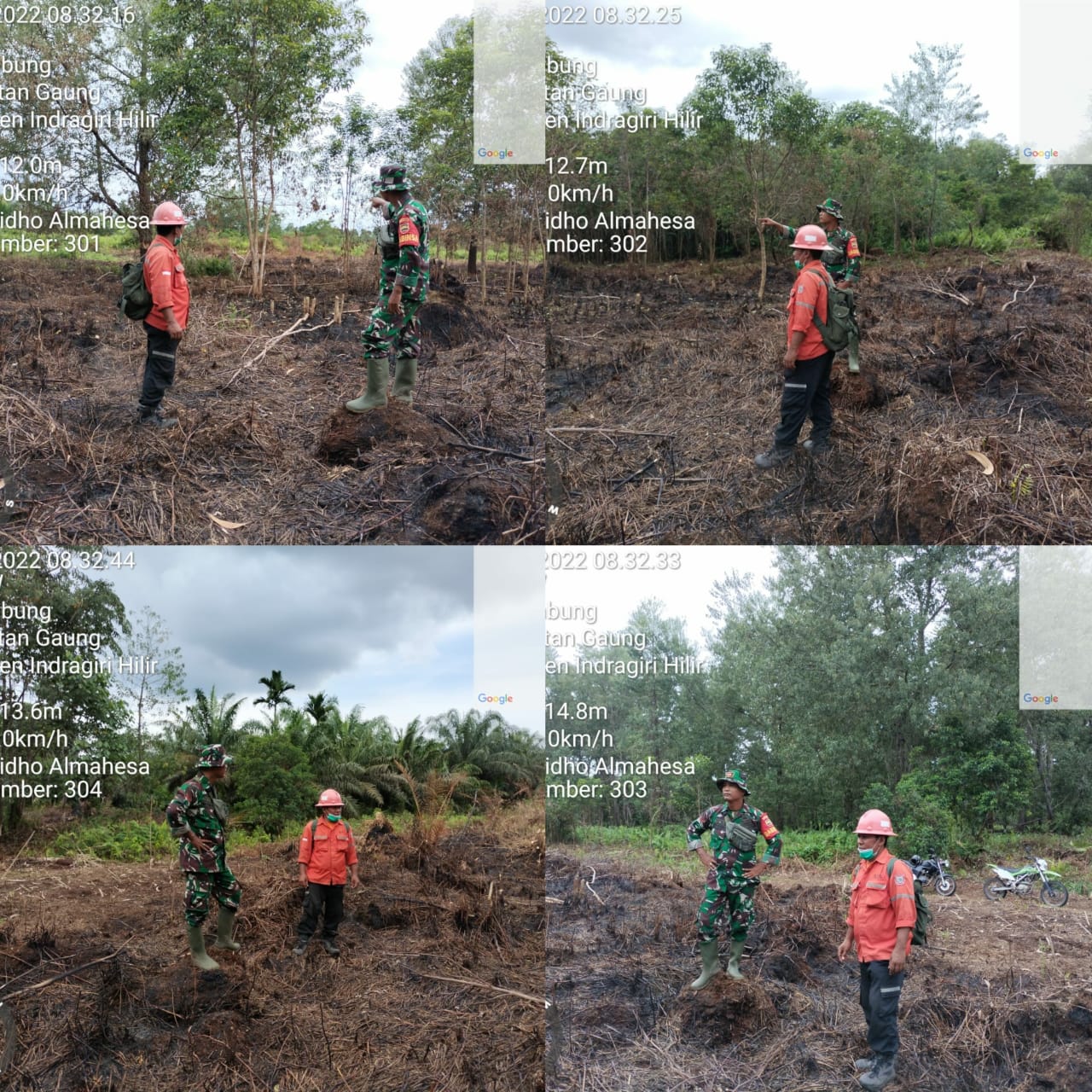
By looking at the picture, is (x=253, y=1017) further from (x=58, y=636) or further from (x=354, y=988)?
(x=58, y=636)

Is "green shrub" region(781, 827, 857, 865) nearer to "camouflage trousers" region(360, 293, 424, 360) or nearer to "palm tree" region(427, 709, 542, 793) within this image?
"palm tree" region(427, 709, 542, 793)

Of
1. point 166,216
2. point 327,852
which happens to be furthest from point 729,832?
point 166,216

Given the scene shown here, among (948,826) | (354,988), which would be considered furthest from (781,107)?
(354,988)

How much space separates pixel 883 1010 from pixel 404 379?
5160 mm

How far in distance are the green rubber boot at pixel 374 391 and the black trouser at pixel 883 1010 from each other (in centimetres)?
480

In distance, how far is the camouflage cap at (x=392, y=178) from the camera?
6918mm

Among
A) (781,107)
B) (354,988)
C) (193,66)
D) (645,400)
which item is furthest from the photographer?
(781,107)

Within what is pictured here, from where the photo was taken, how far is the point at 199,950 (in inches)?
260

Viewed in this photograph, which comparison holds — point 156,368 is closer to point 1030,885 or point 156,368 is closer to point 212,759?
point 212,759

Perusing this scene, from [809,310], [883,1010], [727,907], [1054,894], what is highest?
[809,310]

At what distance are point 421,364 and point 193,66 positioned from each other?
4202 millimetres

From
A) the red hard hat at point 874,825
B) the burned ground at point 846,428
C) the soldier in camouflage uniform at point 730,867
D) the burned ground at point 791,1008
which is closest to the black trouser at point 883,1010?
the burned ground at point 791,1008

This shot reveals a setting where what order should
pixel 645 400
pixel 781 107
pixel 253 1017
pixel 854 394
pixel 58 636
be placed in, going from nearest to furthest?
1. pixel 253 1017
2. pixel 58 636
3. pixel 854 394
4. pixel 645 400
5. pixel 781 107

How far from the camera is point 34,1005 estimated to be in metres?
5.99
